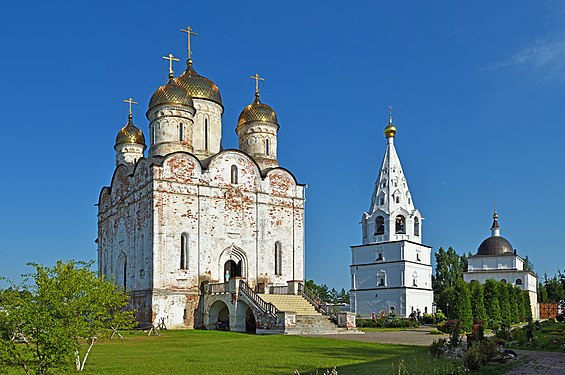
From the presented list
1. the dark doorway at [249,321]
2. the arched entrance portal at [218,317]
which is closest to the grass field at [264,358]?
the dark doorway at [249,321]

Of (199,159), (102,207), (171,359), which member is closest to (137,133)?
(102,207)

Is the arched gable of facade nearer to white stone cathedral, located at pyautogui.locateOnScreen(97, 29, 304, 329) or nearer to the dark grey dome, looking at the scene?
white stone cathedral, located at pyautogui.locateOnScreen(97, 29, 304, 329)

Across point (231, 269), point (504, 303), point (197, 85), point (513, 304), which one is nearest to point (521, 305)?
point (513, 304)

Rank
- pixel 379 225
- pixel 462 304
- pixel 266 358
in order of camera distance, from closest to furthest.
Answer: pixel 266 358 → pixel 462 304 → pixel 379 225

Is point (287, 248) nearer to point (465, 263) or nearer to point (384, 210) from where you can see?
point (384, 210)

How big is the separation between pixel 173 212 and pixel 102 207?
11603 mm

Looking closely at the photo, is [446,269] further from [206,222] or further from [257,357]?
[257,357]

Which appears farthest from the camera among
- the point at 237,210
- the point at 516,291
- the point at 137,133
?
the point at 137,133

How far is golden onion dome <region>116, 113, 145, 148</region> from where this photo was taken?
154 feet

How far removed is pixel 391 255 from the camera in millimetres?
52125

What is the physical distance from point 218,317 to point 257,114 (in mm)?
13804

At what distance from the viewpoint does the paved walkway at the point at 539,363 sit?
1320 centimetres

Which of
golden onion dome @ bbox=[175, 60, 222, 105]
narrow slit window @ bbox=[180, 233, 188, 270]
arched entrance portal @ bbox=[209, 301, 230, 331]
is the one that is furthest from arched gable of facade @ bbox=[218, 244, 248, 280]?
golden onion dome @ bbox=[175, 60, 222, 105]

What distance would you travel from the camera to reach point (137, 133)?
47219 millimetres
